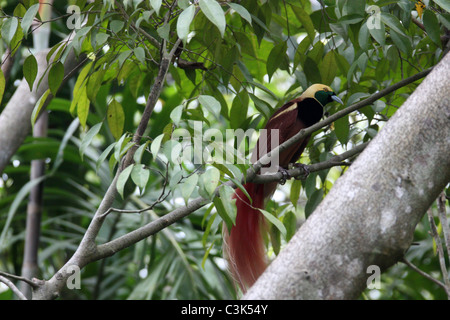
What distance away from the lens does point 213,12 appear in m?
1.21

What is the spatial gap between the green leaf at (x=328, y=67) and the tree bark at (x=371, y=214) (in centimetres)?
80

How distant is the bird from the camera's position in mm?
2076

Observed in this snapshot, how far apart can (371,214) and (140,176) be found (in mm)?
526

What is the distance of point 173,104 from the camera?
3.15 meters

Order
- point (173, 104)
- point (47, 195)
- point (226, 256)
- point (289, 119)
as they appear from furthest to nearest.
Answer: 1. point (47, 195)
2. point (173, 104)
3. point (289, 119)
4. point (226, 256)

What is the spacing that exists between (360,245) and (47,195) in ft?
9.00

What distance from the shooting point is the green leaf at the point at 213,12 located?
1.19 metres

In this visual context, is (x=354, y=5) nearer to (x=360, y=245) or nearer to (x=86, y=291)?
(x=360, y=245)

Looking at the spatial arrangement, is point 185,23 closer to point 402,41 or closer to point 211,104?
point 211,104

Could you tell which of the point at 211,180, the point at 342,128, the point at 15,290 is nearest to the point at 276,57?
the point at 342,128

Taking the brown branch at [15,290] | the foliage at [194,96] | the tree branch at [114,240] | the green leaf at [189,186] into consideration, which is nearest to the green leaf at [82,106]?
the foliage at [194,96]

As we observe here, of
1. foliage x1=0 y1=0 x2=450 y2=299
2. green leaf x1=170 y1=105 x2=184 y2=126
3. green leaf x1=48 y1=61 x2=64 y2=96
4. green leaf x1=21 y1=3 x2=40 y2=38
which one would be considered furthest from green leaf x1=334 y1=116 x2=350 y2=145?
green leaf x1=21 y1=3 x2=40 y2=38

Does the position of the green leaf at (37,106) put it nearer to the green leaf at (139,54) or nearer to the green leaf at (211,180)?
the green leaf at (139,54)

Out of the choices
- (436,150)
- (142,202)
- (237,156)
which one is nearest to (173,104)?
(142,202)
